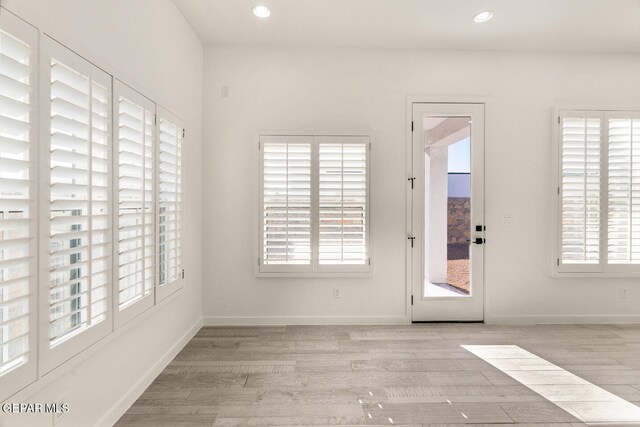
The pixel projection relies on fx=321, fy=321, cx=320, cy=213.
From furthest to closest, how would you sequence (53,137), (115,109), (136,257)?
(136,257) < (115,109) < (53,137)

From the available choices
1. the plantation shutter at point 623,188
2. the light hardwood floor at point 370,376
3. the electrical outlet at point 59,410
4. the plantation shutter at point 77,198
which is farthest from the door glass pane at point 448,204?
the electrical outlet at point 59,410

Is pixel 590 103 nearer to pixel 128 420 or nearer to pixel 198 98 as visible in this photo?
pixel 198 98

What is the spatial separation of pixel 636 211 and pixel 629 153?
640 mm

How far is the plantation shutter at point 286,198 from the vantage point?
3.40 metres

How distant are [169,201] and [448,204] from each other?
115 inches

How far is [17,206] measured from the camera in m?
1.25

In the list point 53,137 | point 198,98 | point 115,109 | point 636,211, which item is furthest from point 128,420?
point 636,211

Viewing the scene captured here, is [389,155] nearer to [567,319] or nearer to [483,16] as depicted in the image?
[483,16]

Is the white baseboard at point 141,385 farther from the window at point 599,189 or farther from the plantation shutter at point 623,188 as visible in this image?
the plantation shutter at point 623,188

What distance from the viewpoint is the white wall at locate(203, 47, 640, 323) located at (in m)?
3.45

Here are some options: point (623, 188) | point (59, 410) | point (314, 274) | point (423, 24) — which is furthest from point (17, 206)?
point (623, 188)

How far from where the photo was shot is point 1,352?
3.96 feet

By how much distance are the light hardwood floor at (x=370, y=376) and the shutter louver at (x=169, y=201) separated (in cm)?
80

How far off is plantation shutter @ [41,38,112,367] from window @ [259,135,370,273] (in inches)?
68.5
